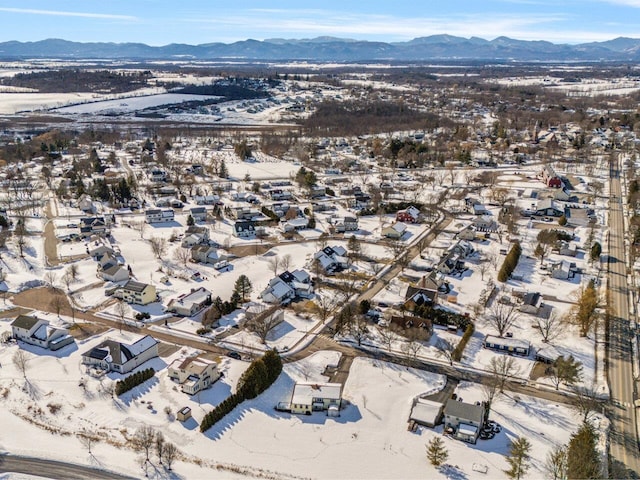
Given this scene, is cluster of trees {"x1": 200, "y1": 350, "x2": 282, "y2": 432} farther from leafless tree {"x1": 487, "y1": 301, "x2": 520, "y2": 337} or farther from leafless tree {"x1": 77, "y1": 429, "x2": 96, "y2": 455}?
leafless tree {"x1": 487, "y1": 301, "x2": 520, "y2": 337}

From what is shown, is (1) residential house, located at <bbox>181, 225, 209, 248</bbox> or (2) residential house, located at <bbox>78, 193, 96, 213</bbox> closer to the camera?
(1) residential house, located at <bbox>181, 225, 209, 248</bbox>

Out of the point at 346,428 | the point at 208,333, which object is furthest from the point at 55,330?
the point at 346,428

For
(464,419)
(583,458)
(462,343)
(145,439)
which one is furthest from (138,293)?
(583,458)

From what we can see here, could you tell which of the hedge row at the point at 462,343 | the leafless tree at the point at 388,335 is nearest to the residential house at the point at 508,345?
the hedge row at the point at 462,343

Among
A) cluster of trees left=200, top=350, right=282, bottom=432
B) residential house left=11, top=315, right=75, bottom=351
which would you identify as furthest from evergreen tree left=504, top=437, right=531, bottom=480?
residential house left=11, top=315, right=75, bottom=351

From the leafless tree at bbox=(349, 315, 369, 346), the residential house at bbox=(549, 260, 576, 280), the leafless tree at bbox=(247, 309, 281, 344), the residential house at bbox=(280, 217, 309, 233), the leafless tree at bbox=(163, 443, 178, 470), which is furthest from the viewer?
the residential house at bbox=(280, 217, 309, 233)

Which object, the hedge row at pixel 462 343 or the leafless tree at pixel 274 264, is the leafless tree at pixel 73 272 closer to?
the leafless tree at pixel 274 264
